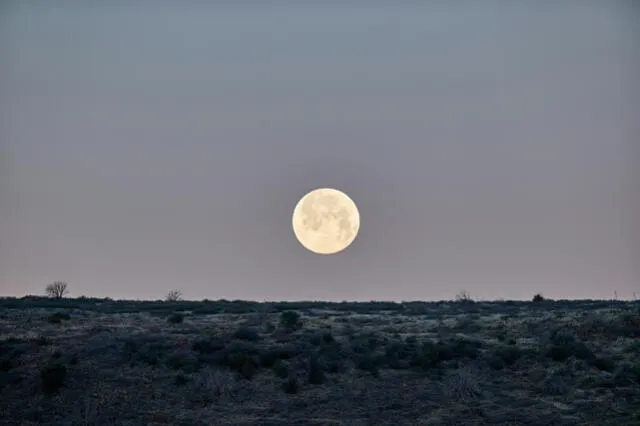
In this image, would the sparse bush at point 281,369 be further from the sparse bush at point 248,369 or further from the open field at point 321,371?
the sparse bush at point 248,369

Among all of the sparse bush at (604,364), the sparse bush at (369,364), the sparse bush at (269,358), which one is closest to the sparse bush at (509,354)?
the sparse bush at (604,364)

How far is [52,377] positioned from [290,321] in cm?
1583

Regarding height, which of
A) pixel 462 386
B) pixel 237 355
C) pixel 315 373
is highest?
pixel 237 355

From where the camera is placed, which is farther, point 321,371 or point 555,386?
point 321,371

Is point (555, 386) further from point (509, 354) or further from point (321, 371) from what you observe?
point (321, 371)

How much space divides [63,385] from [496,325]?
24.9 metres

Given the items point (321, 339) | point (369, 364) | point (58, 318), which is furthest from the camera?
point (58, 318)

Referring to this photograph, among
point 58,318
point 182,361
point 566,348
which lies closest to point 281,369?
point 182,361

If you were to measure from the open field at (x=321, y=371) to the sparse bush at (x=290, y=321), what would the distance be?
0.18 metres

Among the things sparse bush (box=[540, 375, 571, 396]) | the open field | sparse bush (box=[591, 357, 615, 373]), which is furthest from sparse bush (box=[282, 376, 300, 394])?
sparse bush (box=[591, 357, 615, 373])

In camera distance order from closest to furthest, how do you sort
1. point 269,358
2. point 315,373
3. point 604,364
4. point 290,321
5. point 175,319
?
point 315,373, point 604,364, point 269,358, point 290,321, point 175,319

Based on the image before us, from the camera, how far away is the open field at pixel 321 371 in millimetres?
35422

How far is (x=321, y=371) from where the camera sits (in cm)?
3988

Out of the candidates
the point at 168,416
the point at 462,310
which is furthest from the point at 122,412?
the point at 462,310
